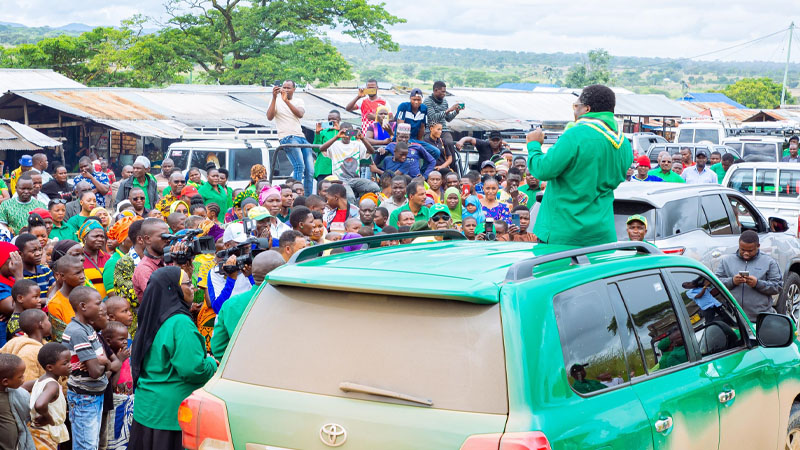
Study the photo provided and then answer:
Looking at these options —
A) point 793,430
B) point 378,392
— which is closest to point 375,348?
point 378,392

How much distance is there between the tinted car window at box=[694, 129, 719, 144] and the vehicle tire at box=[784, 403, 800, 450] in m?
25.3

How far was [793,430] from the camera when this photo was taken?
5.28 m

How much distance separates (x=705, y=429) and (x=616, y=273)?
2.92 ft

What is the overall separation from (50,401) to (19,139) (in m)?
15.1

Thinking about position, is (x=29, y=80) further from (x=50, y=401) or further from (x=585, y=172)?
(x=585, y=172)

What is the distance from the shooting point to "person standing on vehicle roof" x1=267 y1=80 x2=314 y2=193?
13836 mm

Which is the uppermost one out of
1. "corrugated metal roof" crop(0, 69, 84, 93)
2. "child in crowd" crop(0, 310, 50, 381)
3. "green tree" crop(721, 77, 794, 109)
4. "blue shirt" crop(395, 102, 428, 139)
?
"green tree" crop(721, 77, 794, 109)

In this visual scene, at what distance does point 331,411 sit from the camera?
3510mm

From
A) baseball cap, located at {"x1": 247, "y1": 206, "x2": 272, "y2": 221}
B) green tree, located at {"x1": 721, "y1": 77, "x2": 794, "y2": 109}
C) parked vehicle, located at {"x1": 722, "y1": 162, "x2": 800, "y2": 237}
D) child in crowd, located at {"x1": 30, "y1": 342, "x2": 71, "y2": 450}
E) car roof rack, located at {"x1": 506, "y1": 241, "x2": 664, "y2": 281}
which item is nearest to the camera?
car roof rack, located at {"x1": 506, "y1": 241, "x2": 664, "y2": 281}

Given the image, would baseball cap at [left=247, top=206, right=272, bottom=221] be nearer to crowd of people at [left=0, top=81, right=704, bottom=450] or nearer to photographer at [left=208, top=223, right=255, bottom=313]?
crowd of people at [left=0, top=81, right=704, bottom=450]

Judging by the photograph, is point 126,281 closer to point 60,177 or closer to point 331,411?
point 331,411

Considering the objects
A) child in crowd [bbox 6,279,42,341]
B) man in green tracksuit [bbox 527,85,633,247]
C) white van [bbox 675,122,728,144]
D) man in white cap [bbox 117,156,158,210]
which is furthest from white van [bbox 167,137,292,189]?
white van [bbox 675,122,728,144]

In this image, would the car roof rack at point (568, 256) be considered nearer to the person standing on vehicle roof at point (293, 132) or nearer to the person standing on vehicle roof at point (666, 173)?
the person standing on vehicle roof at point (293, 132)

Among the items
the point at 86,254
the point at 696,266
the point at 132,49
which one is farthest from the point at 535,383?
the point at 132,49
